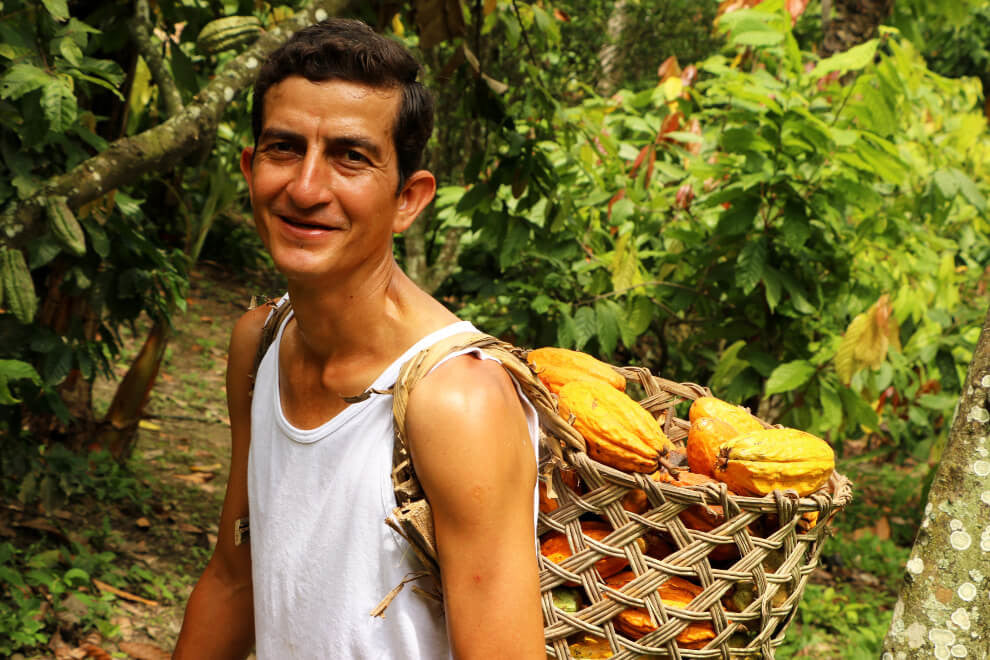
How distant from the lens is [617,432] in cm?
121

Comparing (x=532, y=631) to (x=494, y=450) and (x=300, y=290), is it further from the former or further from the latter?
(x=300, y=290)

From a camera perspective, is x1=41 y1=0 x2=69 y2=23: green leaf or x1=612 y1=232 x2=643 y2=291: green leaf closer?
x1=41 y1=0 x2=69 y2=23: green leaf

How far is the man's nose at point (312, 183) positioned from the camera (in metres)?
1.16

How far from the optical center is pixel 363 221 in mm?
1199

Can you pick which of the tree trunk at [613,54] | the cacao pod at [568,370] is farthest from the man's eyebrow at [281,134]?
the tree trunk at [613,54]

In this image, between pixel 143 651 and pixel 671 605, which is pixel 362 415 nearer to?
pixel 671 605

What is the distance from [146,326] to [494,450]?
497 centimetres

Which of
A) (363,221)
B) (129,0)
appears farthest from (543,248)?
(363,221)

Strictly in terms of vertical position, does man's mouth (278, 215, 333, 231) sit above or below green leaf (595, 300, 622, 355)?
above

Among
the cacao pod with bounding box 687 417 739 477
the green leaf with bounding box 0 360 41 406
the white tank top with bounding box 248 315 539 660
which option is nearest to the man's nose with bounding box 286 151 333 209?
the white tank top with bounding box 248 315 539 660

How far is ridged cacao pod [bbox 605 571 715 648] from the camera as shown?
1166mm

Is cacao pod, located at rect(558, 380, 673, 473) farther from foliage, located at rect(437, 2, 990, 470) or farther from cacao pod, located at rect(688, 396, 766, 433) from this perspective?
foliage, located at rect(437, 2, 990, 470)

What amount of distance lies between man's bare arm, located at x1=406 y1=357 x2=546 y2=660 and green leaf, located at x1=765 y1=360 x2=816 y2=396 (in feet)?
6.00

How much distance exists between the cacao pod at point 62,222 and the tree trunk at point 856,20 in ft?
10.1
